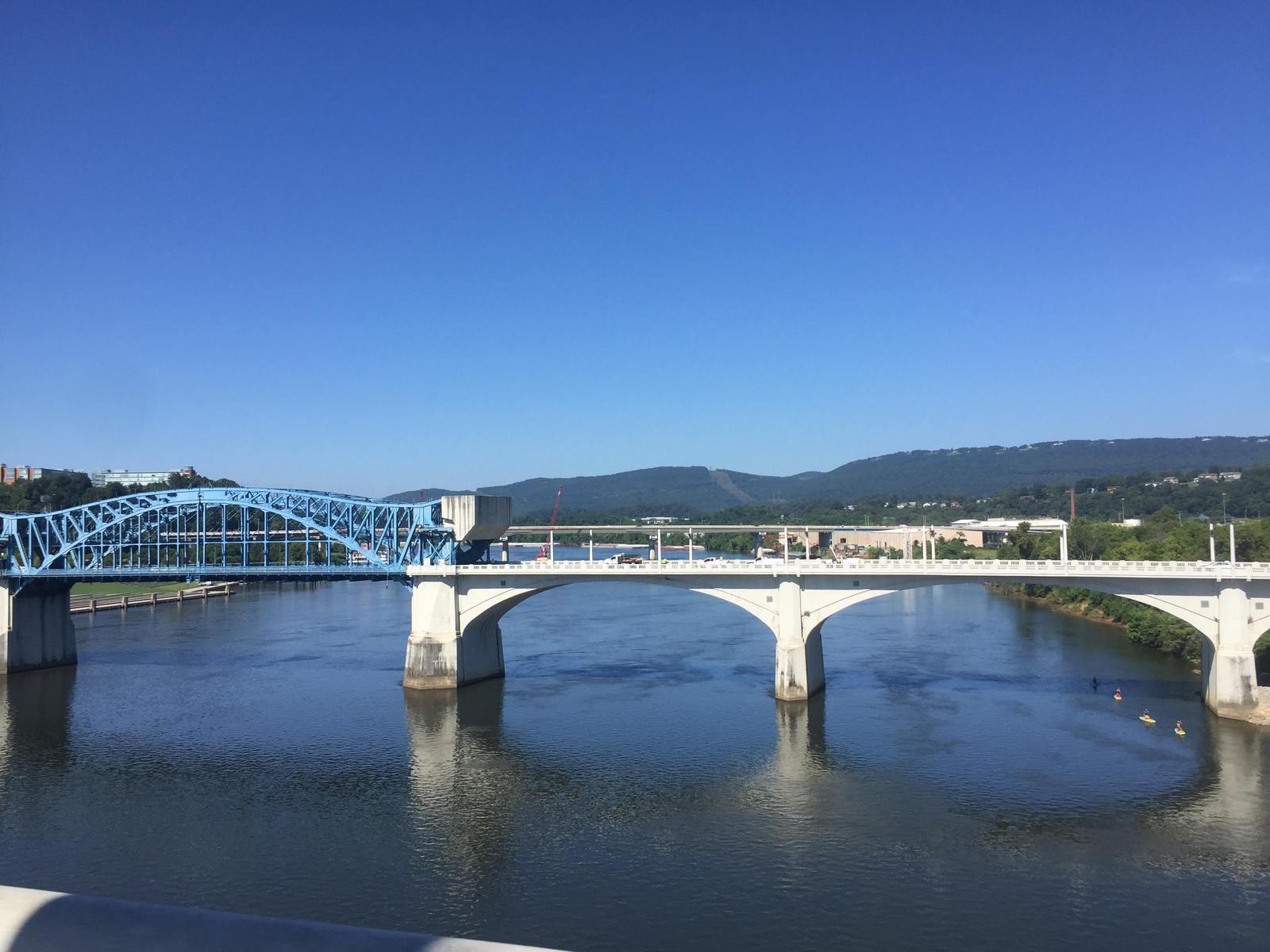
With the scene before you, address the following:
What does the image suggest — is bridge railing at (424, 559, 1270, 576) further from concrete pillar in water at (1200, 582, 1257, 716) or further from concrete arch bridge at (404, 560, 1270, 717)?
concrete pillar in water at (1200, 582, 1257, 716)

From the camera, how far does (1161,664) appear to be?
50531mm

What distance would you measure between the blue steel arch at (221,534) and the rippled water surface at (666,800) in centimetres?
597

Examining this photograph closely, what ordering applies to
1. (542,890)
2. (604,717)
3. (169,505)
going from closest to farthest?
A: 1. (542,890)
2. (604,717)
3. (169,505)

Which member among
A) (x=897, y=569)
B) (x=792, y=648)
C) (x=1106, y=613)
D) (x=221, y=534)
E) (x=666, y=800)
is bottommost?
(x=666, y=800)

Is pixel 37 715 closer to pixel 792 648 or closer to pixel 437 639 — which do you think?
pixel 437 639

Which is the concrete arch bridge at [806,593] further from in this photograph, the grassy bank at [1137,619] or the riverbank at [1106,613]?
the grassy bank at [1137,619]

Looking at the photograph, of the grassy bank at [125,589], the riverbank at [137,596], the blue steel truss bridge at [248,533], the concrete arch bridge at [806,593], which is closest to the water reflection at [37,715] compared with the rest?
the blue steel truss bridge at [248,533]

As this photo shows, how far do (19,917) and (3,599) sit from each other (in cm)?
5147

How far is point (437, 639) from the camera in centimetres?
4675

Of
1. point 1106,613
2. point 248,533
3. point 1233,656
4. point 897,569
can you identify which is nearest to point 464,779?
point 897,569

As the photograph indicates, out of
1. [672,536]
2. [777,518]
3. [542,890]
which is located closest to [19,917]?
[542,890]

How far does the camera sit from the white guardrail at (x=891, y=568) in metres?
38.1

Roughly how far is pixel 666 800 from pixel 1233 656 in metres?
24.3

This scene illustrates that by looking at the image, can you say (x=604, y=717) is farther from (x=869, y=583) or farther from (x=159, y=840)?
(x=159, y=840)
